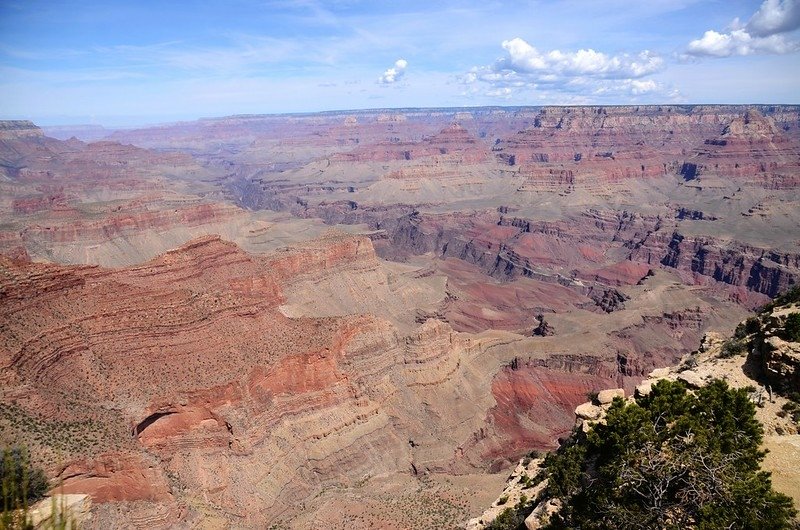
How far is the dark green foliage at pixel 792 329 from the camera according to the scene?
27234 mm

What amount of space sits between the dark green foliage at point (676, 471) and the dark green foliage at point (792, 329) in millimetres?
7537

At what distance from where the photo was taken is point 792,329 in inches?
1085

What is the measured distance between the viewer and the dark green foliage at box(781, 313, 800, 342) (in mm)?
27234

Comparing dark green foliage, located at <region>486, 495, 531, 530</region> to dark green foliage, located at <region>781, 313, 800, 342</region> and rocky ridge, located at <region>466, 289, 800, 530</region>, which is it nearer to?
rocky ridge, located at <region>466, 289, 800, 530</region>

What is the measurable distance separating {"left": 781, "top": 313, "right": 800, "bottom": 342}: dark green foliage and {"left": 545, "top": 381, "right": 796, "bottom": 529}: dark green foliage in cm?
754

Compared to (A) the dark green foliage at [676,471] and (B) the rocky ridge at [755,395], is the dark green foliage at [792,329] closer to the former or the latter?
(B) the rocky ridge at [755,395]

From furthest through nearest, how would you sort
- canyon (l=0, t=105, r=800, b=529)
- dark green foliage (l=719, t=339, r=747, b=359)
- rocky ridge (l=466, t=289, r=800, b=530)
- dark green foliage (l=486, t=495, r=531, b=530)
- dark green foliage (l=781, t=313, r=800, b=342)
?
1. canyon (l=0, t=105, r=800, b=529)
2. dark green foliage (l=719, t=339, r=747, b=359)
3. dark green foliage (l=781, t=313, r=800, b=342)
4. dark green foliage (l=486, t=495, r=531, b=530)
5. rocky ridge (l=466, t=289, r=800, b=530)

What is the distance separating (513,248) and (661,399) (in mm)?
130445

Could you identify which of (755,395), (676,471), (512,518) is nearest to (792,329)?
(755,395)

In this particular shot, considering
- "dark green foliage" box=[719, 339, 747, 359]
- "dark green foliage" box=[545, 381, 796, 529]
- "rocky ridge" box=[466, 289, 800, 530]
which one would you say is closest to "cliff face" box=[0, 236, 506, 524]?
"rocky ridge" box=[466, 289, 800, 530]

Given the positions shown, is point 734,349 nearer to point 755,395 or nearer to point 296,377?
point 755,395

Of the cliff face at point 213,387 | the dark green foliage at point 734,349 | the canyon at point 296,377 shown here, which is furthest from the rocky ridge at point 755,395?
the cliff face at point 213,387

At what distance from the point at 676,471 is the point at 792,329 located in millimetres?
14747

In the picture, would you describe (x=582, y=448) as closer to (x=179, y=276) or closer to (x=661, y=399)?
(x=661, y=399)
